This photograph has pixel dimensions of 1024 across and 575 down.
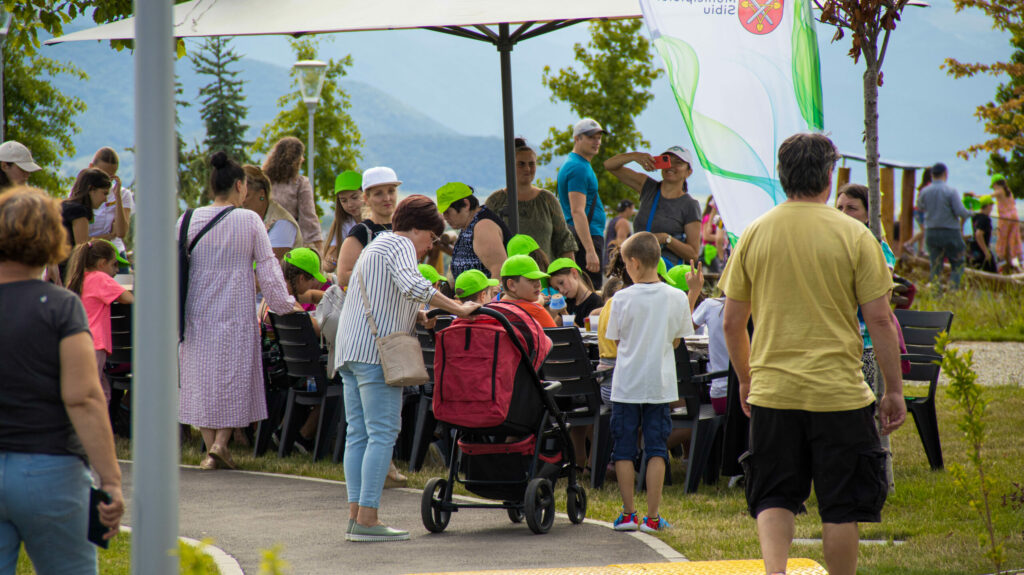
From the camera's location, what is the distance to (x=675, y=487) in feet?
23.9

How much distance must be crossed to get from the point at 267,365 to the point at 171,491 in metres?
5.83

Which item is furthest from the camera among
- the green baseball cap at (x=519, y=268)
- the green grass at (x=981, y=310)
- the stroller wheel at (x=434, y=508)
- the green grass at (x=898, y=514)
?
the green grass at (x=981, y=310)

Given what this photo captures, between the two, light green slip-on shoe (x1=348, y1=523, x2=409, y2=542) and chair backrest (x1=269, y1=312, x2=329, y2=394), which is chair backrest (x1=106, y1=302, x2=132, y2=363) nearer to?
chair backrest (x1=269, y1=312, x2=329, y2=394)

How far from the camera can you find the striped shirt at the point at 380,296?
583 cm

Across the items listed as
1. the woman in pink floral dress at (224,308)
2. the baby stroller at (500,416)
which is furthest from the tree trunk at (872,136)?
the woman in pink floral dress at (224,308)

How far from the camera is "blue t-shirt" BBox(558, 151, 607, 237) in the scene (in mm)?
9859

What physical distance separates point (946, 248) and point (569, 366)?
1212cm

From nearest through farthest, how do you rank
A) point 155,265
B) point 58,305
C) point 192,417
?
point 155,265 < point 58,305 < point 192,417

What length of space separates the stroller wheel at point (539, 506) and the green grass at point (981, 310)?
8688 mm

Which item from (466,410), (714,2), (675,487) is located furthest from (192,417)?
(714,2)

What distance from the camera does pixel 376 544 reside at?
5.79 meters

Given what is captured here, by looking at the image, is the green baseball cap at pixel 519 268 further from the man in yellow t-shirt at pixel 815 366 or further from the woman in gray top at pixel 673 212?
the woman in gray top at pixel 673 212

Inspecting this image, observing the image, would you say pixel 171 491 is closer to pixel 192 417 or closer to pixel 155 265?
pixel 155 265

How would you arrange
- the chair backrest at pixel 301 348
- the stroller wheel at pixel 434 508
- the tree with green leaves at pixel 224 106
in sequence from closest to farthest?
the stroller wheel at pixel 434 508, the chair backrest at pixel 301 348, the tree with green leaves at pixel 224 106
